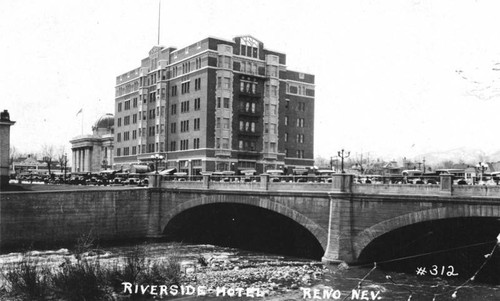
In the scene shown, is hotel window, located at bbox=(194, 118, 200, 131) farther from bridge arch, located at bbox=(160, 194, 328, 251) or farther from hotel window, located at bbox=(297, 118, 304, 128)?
bridge arch, located at bbox=(160, 194, 328, 251)

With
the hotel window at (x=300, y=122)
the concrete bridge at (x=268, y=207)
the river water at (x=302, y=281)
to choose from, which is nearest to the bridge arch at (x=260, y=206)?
the concrete bridge at (x=268, y=207)

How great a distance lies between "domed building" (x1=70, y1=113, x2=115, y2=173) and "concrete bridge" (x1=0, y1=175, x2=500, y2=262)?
2949 inches

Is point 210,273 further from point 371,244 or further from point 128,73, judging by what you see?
point 128,73

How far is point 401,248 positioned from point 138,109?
6825 cm

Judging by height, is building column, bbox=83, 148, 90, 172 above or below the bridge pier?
above

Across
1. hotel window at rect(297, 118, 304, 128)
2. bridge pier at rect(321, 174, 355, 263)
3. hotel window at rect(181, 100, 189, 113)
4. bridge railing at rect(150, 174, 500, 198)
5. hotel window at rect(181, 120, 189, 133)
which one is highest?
hotel window at rect(181, 100, 189, 113)

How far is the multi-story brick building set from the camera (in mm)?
80000

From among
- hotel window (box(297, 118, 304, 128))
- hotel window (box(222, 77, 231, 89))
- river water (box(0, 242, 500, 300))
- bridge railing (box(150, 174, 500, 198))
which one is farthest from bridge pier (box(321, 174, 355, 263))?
hotel window (box(297, 118, 304, 128))

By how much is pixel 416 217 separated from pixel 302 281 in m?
8.03

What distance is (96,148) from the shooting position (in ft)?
420

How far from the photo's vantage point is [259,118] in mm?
86438

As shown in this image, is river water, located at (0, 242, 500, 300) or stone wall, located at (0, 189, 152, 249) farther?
stone wall, located at (0, 189, 152, 249)

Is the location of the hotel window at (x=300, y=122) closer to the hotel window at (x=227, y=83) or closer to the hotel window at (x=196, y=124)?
the hotel window at (x=227, y=83)

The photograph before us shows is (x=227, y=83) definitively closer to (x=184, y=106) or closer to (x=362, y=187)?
(x=184, y=106)
